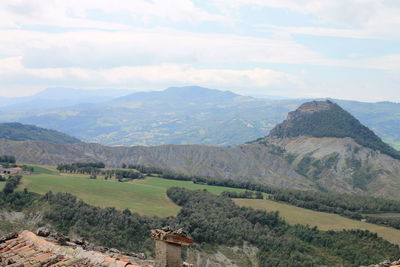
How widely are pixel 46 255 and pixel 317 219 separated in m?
99.8

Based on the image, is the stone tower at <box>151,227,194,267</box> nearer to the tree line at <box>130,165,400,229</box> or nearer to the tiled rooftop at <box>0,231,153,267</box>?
the tiled rooftop at <box>0,231,153,267</box>

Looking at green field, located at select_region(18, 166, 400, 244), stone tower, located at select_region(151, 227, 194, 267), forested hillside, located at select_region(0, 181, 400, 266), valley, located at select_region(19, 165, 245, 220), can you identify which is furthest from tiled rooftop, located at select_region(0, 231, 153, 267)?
green field, located at select_region(18, 166, 400, 244)

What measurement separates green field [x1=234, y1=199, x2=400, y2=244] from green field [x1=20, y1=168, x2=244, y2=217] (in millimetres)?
22710

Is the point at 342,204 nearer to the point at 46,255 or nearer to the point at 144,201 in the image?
the point at 144,201

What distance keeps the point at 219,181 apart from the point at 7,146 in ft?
298

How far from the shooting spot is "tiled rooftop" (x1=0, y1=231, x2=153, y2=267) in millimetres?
19125

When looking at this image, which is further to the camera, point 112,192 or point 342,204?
point 342,204

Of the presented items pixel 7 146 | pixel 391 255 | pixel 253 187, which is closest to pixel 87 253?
pixel 391 255

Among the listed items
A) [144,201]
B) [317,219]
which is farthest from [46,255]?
[317,219]

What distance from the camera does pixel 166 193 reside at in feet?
404

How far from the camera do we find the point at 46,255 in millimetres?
20766

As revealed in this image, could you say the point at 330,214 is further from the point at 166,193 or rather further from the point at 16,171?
the point at 16,171

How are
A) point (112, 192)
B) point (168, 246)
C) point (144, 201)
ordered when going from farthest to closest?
1. point (112, 192)
2. point (144, 201)
3. point (168, 246)

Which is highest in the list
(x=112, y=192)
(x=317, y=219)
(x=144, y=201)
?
(x=112, y=192)
